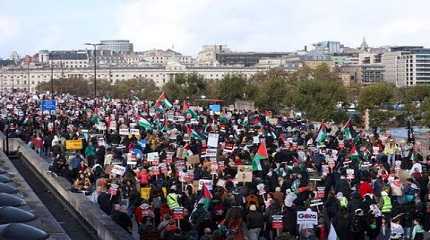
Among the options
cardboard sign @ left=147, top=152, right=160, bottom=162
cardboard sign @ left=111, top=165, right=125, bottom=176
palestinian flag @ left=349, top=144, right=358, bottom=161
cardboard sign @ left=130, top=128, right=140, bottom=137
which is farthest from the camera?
cardboard sign @ left=130, top=128, right=140, bottom=137

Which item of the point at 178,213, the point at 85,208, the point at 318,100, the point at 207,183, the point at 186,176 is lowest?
the point at 85,208

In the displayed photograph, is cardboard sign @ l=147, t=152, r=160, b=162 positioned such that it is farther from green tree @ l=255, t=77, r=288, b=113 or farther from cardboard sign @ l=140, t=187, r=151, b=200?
green tree @ l=255, t=77, r=288, b=113

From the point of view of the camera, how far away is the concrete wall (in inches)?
669

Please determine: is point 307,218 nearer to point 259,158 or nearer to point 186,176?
point 186,176

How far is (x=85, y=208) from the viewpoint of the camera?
20531mm

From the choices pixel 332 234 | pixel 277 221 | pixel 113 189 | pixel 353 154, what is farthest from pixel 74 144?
pixel 332 234

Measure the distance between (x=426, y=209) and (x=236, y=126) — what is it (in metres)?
22.9

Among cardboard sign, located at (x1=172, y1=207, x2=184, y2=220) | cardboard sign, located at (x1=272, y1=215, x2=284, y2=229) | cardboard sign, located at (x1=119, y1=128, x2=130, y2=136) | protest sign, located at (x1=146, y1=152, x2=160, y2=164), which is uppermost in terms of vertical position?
cardboard sign, located at (x1=119, y1=128, x2=130, y2=136)

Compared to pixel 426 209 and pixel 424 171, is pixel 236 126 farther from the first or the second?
pixel 426 209

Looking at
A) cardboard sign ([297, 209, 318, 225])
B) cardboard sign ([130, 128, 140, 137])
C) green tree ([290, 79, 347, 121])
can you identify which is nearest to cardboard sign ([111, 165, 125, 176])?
cardboard sign ([297, 209, 318, 225])

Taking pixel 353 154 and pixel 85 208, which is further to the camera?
pixel 353 154

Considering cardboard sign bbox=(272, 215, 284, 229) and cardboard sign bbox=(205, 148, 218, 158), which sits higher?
cardboard sign bbox=(205, 148, 218, 158)

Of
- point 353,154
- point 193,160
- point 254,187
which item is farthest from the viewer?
point 353,154

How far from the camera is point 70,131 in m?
37.2
